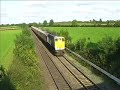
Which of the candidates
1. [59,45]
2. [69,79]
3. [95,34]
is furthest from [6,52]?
[95,34]

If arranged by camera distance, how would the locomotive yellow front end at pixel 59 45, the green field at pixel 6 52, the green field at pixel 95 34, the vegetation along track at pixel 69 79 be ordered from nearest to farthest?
1. the vegetation along track at pixel 69 79
2. the locomotive yellow front end at pixel 59 45
3. the green field at pixel 6 52
4. the green field at pixel 95 34

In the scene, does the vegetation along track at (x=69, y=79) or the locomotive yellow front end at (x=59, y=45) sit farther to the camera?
the locomotive yellow front end at (x=59, y=45)

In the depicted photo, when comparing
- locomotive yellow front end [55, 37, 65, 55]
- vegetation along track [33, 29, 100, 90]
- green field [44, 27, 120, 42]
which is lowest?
green field [44, 27, 120, 42]

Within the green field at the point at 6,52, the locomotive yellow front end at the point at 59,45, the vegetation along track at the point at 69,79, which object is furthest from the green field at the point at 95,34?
the vegetation along track at the point at 69,79

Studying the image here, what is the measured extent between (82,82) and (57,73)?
15.5 feet

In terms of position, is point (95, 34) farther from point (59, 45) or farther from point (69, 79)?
point (69, 79)

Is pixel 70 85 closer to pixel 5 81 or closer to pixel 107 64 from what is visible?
pixel 5 81

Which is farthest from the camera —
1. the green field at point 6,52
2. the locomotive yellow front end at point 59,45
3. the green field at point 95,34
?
the green field at point 95,34

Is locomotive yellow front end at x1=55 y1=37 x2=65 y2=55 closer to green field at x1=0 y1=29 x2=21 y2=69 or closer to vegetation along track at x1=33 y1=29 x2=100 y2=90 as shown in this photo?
green field at x1=0 y1=29 x2=21 y2=69

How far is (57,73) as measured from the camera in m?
25.3

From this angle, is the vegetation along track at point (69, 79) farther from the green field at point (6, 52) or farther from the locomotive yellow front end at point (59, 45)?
the green field at point (6, 52)

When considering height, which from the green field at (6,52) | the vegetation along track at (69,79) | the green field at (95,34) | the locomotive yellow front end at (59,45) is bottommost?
the green field at (6,52)

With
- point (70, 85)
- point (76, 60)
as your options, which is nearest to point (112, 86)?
point (70, 85)

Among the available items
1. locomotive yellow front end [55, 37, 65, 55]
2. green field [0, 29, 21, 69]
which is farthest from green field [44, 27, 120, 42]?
locomotive yellow front end [55, 37, 65, 55]
